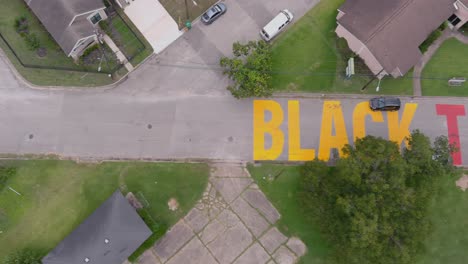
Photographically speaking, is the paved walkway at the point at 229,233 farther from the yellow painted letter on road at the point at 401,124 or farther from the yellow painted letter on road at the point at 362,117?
the yellow painted letter on road at the point at 401,124

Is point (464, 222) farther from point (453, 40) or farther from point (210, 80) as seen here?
point (210, 80)

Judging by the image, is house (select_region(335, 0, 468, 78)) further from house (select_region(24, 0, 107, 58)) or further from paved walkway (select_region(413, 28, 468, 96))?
house (select_region(24, 0, 107, 58))

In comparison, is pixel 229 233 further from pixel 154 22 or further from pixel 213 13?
pixel 154 22

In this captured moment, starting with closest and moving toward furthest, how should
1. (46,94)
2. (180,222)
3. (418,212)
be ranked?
(418,212) → (180,222) → (46,94)

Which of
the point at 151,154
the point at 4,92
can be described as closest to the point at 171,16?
the point at 151,154

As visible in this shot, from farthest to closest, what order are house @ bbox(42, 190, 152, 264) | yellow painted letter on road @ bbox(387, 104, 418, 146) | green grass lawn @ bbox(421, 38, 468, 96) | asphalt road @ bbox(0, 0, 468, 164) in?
green grass lawn @ bbox(421, 38, 468, 96) → yellow painted letter on road @ bbox(387, 104, 418, 146) → asphalt road @ bbox(0, 0, 468, 164) → house @ bbox(42, 190, 152, 264)

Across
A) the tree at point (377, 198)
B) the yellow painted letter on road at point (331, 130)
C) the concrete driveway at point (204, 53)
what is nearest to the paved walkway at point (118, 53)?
the concrete driveway at point (204, 53)

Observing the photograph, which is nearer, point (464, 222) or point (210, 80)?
point (464, 222)

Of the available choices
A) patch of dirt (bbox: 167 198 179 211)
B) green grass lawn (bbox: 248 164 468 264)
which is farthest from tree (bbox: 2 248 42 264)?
green grass lawn (bbox: 248 164 468 264)
